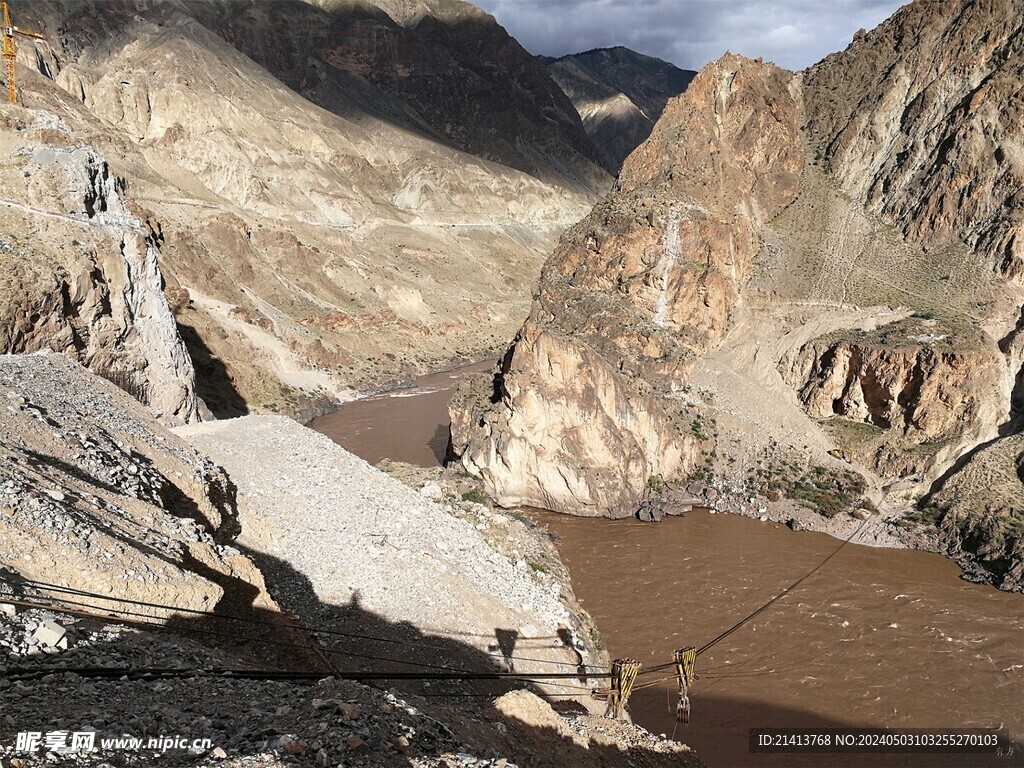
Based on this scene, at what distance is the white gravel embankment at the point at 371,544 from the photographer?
51.1ft

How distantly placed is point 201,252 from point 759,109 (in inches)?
1802

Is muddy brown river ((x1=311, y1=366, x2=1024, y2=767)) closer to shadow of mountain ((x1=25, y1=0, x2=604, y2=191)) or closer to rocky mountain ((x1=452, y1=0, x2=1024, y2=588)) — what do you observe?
rocky mountain ((x1=452, y1=0, x2=1024, y2=588))

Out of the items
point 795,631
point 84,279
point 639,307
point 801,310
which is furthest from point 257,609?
point 801,310

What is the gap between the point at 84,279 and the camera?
23.0 m

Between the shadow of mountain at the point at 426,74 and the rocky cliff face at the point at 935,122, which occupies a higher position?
the shadow of mountain at the point at 426,74

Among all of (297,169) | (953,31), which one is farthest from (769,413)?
(297,169)

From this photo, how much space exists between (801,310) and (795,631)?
20388mm

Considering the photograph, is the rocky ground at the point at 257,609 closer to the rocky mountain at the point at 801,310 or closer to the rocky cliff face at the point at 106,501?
the rocky cliff face at the point at 106,501

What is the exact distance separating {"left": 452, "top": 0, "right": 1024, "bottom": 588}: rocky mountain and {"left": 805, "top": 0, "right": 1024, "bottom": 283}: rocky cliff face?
5.0 inches

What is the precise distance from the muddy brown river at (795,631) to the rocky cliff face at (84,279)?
654 inches

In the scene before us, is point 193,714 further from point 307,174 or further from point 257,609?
point 307,174

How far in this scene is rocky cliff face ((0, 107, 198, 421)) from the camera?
21047 millimetres

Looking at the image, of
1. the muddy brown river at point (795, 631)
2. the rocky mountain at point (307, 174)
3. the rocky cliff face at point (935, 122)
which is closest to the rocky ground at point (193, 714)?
the muddy brown river at point (795, 631)

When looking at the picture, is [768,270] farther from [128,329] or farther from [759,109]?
[128,329]
